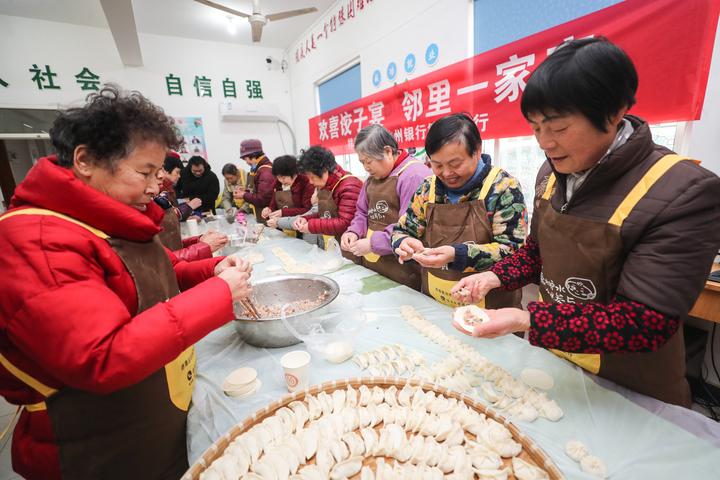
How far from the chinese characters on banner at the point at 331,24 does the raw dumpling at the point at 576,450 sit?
19.0 ft

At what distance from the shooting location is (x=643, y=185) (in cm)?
98

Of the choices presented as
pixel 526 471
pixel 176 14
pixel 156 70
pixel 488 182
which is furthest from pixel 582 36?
pixel 156 70

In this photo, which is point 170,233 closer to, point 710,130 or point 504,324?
point 504,324

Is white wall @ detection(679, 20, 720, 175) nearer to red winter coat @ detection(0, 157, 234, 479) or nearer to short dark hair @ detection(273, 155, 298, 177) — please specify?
red winter coat @ detection(0, 157, 234, 479)

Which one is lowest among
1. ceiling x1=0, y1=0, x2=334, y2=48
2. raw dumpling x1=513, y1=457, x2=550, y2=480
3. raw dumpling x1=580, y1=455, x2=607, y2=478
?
raw dumpling x1=580, y1=455, x2=607, y2=478

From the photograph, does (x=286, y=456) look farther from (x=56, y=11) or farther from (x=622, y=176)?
(x=56, y=11)

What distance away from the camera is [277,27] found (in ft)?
22.2

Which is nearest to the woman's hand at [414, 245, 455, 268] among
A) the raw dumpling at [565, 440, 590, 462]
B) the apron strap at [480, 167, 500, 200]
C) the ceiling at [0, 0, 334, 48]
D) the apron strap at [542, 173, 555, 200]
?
the apron strap at [480, 167, 500, 200]

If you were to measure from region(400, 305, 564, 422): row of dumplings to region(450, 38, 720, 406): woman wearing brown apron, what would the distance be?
8.1 inches

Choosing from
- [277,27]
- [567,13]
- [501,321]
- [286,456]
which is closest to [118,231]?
[286,456]

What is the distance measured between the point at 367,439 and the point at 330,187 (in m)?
2.86

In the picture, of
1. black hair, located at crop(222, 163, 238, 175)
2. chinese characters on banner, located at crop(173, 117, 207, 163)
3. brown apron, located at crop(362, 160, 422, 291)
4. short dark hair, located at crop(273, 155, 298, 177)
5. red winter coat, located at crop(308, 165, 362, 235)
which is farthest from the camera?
chinese characters on banner, located at crop(173, 117, 207, 163)

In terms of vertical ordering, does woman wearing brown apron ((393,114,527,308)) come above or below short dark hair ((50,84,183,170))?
below

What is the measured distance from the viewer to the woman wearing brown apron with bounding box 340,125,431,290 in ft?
8.21
